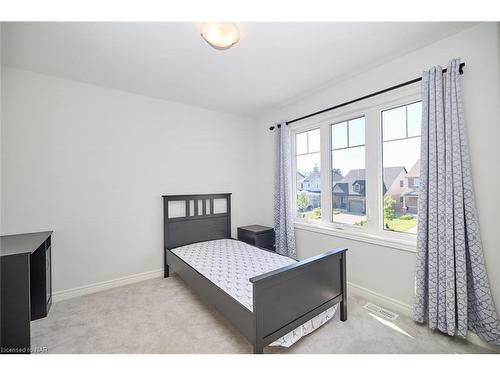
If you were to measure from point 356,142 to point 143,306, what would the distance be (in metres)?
2.97

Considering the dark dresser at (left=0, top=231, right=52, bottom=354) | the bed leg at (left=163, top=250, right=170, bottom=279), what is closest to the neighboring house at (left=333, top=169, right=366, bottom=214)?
the bed leg at (left=163, top=250, right=170, bottom=279)

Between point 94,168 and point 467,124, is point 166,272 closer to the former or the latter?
point 94,168

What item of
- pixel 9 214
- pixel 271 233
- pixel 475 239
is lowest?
pixel 271 233

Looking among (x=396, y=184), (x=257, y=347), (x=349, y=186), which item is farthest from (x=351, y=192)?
(x=257, y=347)

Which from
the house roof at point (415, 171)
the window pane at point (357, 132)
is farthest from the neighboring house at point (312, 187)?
the house roof at point (415, 171)

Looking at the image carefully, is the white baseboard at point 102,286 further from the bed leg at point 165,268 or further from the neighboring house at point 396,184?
the neighboring house at point 396,184

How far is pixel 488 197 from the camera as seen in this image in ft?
5.50

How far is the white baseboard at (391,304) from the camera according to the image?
5.47ft

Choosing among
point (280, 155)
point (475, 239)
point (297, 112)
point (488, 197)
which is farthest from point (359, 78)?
point (475, 239)

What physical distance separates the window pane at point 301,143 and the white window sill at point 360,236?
3.52 feet

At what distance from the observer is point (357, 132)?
2.63m

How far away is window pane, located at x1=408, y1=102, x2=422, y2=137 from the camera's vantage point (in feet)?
7.04
